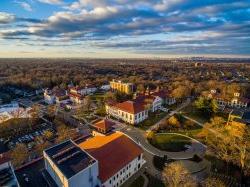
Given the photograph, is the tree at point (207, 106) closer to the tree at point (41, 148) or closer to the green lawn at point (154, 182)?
the green lawn at point (154, 182)

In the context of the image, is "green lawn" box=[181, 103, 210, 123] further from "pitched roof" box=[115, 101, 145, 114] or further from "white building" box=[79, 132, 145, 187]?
"white building" box=[79, 132, 145, 187]

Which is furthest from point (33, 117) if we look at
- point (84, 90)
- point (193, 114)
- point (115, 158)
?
point (193, 114)

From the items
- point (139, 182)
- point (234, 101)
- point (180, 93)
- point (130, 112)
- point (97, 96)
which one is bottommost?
point (139, 182)

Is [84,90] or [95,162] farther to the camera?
[84,90]

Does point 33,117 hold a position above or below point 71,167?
below

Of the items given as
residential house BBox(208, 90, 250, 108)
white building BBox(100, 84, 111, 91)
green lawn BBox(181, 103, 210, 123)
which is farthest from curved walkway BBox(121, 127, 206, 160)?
white building BBox(100, 84, 111, 91)

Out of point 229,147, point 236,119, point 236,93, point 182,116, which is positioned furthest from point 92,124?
point 236,93

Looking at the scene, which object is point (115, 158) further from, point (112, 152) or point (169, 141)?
point (169, 141)
